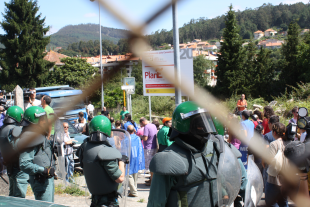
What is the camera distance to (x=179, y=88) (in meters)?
0.65

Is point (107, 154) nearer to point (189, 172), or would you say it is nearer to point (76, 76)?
point (76, 76)

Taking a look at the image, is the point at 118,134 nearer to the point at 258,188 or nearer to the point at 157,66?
the point at 258,188

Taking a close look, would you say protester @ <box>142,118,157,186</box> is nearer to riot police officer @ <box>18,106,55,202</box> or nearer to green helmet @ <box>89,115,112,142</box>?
riot police officer @ <box>18,106,55,202</box>

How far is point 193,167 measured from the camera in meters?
2.03

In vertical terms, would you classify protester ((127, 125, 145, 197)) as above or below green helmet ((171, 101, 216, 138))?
below

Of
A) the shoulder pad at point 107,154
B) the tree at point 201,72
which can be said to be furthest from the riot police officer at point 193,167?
the shoulder pad at point 107,154

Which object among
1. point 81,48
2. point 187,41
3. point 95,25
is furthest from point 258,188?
Answer: point 95,25

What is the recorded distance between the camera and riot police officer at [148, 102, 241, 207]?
6.16ft

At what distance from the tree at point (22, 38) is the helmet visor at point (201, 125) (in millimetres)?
1328

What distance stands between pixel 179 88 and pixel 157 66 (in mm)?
75

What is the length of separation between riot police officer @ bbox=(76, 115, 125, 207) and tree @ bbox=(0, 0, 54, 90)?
2.02 metres

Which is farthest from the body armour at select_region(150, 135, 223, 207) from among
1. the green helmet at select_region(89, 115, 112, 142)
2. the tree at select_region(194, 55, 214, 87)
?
the green helmet at select_region(89, 115, 112, 142)

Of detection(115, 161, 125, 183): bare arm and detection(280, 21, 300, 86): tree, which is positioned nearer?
detection(115, 161, 125, 183): bare arm

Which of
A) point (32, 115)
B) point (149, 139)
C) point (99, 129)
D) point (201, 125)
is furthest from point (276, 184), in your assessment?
point (32, 115)
